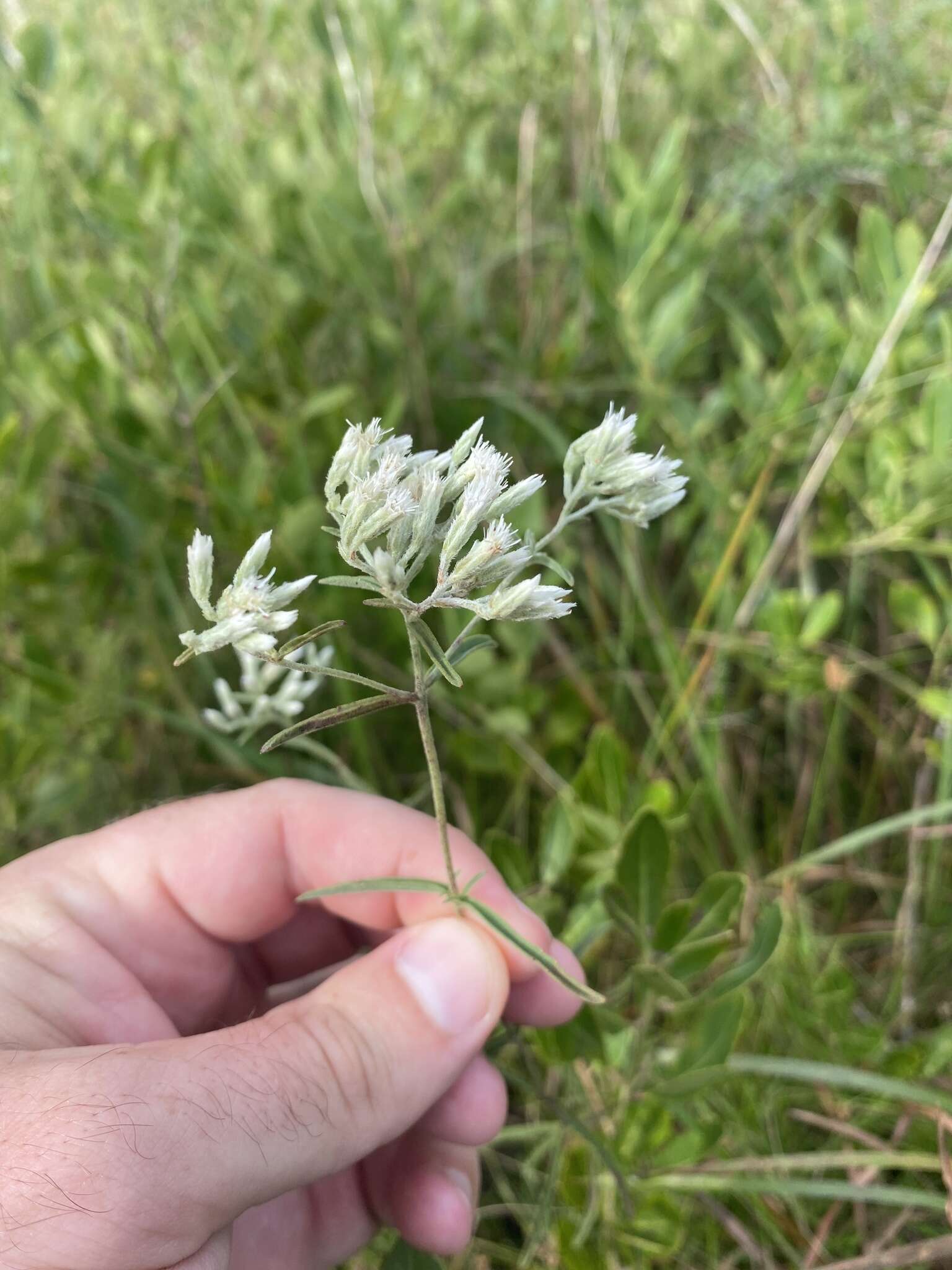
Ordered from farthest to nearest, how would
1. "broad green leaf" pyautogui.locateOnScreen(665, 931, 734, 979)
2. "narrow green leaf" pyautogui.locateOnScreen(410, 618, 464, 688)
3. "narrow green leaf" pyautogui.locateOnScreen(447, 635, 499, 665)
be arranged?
"broad green leaf" pyautogui.locateOnScreen(665, 931, 734, 979), "narrow green leaf" pyautogui.locateOnScreen(447, 635, 499, 665), "narrow green leaf" pyautogui.locateOnScreen(410, 618, 464, 688)

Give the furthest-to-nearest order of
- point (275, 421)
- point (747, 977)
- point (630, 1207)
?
point (275, 421) < point (630, 1207) < point (747, 977)

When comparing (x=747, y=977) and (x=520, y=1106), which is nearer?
(x=747, y=977)

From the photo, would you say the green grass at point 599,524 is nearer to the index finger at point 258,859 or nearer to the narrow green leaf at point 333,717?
the index finger at point 258,859

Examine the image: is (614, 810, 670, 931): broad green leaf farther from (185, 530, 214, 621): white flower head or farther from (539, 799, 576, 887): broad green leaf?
(185, 530, 214, 621): white flower head

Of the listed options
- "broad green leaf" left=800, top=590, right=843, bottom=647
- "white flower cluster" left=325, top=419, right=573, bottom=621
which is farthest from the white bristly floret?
"broad green leaf" left=800, top=590, right=843, bottom=647

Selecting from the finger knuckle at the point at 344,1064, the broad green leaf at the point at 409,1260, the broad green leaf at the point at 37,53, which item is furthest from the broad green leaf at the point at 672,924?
the broad green leaf at the point at 37,53

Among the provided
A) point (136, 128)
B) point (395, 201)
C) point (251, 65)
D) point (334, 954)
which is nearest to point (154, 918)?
point (334, 954)

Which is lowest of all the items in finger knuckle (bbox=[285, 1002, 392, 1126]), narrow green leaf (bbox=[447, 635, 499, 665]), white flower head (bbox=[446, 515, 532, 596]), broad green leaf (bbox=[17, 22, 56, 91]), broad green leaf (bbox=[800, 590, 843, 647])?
broad green leaf (bbox=[800, 590, 843, 647])

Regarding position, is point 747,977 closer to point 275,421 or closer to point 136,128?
point 275,421
